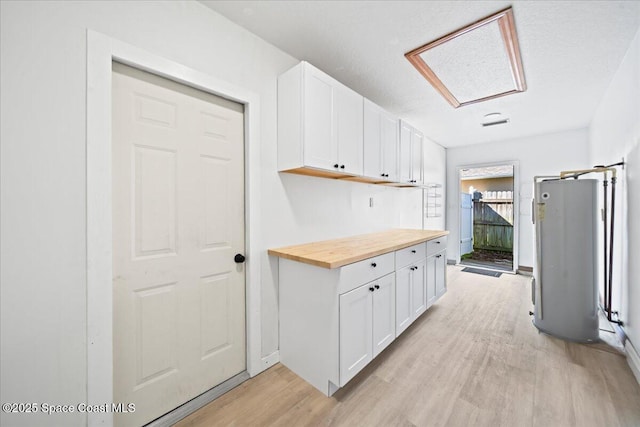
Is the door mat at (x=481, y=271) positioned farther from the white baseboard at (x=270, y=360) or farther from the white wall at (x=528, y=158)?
the white baseboard at (x=270, y=360)

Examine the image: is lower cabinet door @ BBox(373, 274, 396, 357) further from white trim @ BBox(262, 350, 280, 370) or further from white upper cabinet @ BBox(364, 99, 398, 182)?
white upper cabinet @ BBox(364, 99, 398, 182)

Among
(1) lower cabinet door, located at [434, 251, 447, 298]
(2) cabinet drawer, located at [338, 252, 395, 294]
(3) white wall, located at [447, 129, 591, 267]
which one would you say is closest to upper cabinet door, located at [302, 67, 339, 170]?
(2) cabinet drawer, located at [338, 252, 395, 294]

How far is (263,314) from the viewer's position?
1.95 meters

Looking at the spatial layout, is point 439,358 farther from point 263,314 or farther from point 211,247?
point 211,247

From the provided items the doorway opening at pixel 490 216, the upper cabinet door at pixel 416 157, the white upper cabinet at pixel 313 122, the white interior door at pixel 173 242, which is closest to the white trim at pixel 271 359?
the white interior door at pixel 173 242

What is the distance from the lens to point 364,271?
5.98ft

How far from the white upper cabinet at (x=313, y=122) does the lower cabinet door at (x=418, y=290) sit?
1216 millimetres

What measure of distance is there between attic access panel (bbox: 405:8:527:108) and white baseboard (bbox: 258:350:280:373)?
273 cm

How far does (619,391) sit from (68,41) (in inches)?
151

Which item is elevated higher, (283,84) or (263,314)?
(283,84)

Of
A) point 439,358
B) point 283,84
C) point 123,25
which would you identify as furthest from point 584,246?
point 123,25

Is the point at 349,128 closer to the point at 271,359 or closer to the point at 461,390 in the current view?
the point at 271,359

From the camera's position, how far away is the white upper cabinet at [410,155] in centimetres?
310

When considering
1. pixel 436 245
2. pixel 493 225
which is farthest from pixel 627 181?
pixel 493 225
